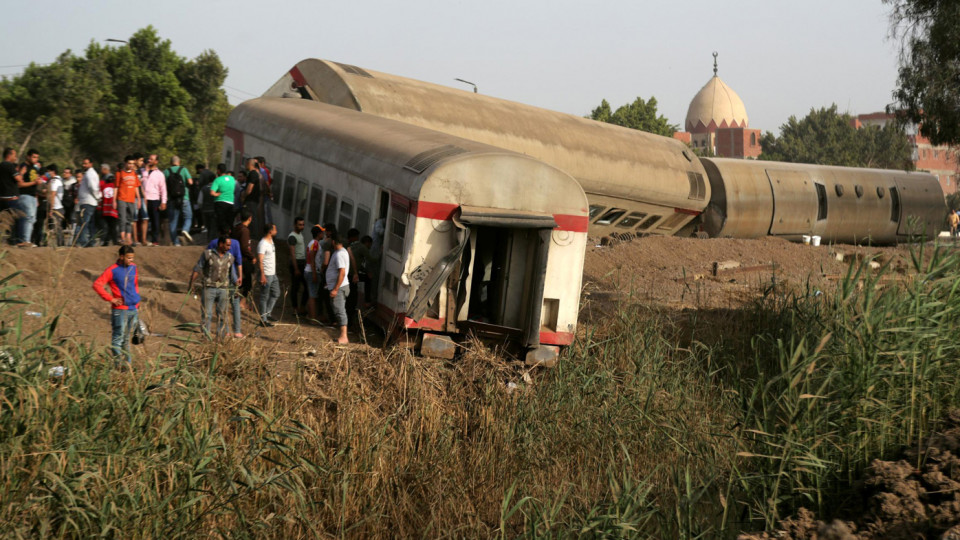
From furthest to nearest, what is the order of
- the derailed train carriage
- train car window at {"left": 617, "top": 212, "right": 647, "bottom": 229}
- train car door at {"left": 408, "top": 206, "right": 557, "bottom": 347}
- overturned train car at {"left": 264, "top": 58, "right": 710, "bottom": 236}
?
train car window at {"left": 617, "top": 212, "right": 647, "bottom": 229} < the derailed train carriage < overturned train car at {"left": 264, "top": 58, "right": 710, "bottom": 236} < train car door at {"left": 408, "top": 206, "right": 557, "bottom": 347}

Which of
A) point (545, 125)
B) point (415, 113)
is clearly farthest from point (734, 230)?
point (415, 113)

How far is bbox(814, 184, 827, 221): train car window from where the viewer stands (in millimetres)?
29391

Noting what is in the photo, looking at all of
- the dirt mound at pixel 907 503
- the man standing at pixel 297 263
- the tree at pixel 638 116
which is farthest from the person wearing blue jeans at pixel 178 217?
the tree at pixel 638 116

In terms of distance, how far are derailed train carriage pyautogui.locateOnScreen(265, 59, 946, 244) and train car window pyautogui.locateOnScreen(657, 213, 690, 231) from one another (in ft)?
0.12

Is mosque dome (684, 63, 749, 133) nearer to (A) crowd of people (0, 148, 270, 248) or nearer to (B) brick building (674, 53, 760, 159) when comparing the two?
(B) brick building (674, 53, 760, 159)

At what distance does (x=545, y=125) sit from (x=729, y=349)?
38.8ft

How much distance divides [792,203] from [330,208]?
Result: 1743cm

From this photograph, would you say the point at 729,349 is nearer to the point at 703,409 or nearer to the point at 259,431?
the point at 703,409

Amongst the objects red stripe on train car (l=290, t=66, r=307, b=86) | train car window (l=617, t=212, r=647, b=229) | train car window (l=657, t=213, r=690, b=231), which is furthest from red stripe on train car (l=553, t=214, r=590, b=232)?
train car window (l=657, t=213, r=690, b=231)

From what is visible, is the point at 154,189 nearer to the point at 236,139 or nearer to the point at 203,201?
the point at 203,201

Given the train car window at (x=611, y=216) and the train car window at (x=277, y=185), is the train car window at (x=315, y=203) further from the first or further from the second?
the train car window at (x=611, y=216)

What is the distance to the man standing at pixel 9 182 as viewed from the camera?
15.1m

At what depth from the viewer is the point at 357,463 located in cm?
842

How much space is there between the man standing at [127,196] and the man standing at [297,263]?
3.71 m
